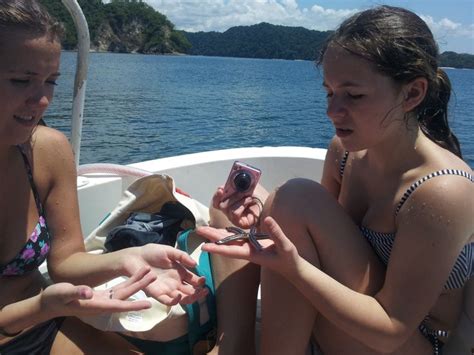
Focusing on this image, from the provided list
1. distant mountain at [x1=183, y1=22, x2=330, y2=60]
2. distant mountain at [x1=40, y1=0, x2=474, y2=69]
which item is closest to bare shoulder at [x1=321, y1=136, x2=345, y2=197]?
distant mountain at [x1=40, y1=0, x2=474, y2=69]

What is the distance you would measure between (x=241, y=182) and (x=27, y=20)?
36.0 inches

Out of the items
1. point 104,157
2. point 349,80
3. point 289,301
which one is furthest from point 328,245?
point 104,157

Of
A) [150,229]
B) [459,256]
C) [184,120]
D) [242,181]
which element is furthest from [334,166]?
[184,120]

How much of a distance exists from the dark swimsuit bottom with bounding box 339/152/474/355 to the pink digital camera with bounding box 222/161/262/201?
1.54ft

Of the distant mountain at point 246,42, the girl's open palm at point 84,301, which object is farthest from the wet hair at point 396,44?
the distant mountain at point 246,42

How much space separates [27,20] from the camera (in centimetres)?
145

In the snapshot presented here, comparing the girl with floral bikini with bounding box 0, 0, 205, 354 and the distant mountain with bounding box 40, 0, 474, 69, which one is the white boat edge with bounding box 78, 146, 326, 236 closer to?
the girl with floral bikini with bounding box 0, 0, 205, 354

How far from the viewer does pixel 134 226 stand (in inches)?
82.1

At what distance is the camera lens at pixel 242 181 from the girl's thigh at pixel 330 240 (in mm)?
356

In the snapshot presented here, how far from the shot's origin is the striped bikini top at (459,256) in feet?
4.75

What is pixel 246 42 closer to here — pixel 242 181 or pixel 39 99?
pixel 242 181

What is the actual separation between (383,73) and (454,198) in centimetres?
40

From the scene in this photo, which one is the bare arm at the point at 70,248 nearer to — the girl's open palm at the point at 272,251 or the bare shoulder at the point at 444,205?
the girl's open palm at the point at 272,251

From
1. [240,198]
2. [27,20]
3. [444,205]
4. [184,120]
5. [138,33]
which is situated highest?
[27,20]
